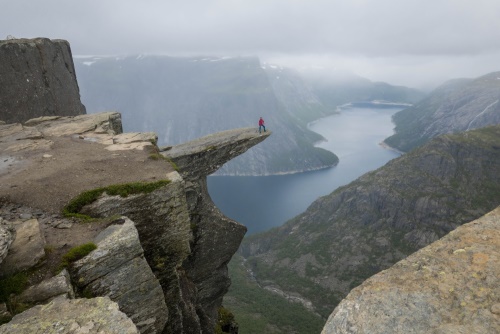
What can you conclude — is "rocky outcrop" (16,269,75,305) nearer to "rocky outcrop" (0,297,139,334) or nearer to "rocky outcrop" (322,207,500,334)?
"rocky outcrop" (0,297,139,334)

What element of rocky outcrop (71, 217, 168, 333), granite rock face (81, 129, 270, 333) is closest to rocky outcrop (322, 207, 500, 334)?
rocky outcrop (71, 217, 168, 333)

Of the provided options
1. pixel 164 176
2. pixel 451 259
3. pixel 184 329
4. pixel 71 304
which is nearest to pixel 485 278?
pixel 451 259

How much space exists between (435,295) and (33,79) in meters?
45.1

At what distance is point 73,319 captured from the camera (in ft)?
37.3

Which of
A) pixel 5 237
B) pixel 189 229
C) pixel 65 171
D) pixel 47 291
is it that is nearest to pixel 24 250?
pixel 5 237

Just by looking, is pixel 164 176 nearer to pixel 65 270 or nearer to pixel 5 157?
pixel 65 270

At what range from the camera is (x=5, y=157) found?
24.6 metres

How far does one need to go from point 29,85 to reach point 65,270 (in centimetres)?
3425

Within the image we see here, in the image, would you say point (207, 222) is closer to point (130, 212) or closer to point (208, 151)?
point (208, 151)

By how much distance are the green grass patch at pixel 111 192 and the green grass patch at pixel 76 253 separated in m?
3.70

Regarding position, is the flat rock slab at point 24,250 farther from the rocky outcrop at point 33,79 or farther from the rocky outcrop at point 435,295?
the rocky outcrop at point 33,79

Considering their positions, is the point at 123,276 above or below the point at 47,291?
below

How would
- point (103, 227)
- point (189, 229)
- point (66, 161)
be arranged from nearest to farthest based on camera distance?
point (103, 227)
point (189, 229)
point (66, 161)

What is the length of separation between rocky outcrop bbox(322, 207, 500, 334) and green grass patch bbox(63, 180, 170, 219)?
13695 mm
